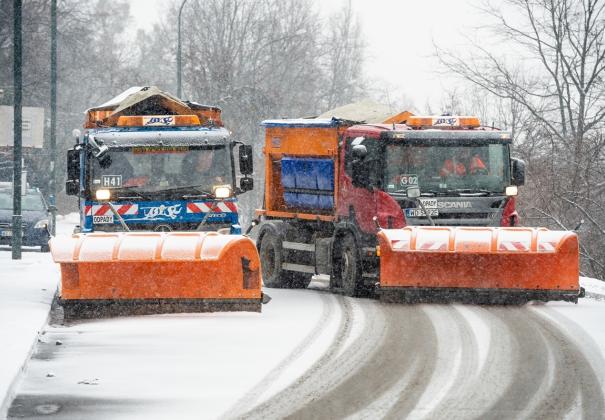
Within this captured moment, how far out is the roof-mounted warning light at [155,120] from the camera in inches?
712

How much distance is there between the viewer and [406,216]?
57.9 ft

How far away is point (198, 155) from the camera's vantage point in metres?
17.8

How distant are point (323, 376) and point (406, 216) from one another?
24.2 feet

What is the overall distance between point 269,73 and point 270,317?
44029mm

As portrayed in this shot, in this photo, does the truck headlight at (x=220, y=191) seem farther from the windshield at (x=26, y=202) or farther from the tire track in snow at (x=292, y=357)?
the windshield at (x=26, y=202)

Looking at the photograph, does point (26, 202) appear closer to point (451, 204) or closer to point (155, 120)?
point (155, 120)

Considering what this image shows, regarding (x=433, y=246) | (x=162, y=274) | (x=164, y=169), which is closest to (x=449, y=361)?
(x=162, y=274)

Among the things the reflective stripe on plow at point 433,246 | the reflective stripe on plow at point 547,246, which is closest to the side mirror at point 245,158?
the reflective stripe on plow at point 433,246

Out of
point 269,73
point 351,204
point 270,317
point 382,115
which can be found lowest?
point 270,317

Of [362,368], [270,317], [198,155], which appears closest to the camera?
[362,368]

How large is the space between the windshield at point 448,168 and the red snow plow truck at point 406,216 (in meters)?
0.01

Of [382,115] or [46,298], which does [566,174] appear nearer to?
[382,115]

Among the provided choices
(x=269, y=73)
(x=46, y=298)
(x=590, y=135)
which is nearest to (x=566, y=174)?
(x=590, y=135)

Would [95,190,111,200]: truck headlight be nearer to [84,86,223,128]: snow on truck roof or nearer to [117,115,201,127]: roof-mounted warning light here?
[117,115,201,127]: roof-mounted warning light
